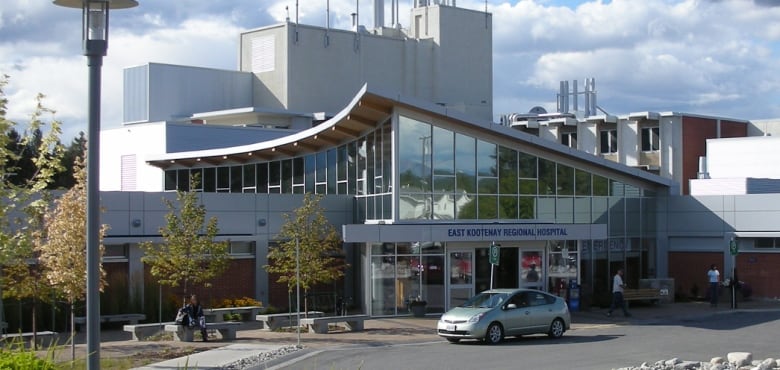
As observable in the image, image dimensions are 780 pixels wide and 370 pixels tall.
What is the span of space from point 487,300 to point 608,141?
1522 inches

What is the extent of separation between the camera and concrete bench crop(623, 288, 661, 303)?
38.4 m

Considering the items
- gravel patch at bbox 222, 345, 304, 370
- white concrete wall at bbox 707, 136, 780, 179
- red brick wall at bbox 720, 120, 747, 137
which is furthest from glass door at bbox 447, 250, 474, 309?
red brick wall at bbox 720, 120, 747, 137

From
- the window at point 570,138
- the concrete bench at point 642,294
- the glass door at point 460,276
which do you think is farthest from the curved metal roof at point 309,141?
the window at point 570,138

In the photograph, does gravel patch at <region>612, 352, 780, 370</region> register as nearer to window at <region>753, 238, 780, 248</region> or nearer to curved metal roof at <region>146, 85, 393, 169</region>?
curved metal roof at <region>146, 85, 393, 169</region>

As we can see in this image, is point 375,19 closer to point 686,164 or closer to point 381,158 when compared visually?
point 686,164

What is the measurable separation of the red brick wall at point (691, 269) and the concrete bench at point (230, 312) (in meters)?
18.3

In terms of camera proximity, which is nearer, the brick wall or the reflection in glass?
the reflection in glass

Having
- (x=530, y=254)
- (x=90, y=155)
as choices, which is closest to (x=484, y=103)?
(x=530, y=254)

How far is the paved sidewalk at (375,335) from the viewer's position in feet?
79.4

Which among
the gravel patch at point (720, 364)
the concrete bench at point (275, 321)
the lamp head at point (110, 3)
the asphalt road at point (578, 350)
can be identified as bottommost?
the asphalt road at point (578, 350)

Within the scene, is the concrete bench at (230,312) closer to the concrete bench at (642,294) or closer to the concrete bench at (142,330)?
the concrete bench at (142,330)

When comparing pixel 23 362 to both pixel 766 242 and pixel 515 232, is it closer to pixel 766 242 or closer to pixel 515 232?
pixel 515 232

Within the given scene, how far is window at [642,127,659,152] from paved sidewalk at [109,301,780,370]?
21.9 metres

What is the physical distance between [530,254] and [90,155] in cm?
2624
